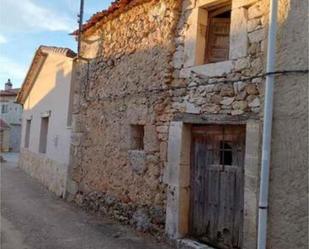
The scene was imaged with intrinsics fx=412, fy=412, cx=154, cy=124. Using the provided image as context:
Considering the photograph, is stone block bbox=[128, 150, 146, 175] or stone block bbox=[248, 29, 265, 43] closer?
stone block bbox=[248, 29, 265, 43]

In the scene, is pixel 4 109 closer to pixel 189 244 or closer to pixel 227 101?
pixel 189 244

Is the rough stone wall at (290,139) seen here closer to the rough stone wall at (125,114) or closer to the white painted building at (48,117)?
the rough stone wall at (125,114)

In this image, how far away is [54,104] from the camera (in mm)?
12500

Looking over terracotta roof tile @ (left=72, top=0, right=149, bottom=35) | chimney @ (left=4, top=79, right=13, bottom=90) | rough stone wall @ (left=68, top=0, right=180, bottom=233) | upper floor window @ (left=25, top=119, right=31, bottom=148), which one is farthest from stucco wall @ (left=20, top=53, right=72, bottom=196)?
chimney @ (left=4, top=79, right=13, bottom=90)

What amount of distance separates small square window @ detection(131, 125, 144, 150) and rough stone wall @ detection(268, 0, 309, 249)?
10.8 ft

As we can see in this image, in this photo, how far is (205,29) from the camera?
20.2 feet

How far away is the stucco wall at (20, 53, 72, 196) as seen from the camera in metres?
11.2

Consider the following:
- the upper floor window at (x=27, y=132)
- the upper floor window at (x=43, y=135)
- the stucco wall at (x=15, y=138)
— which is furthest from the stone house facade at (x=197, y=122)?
the stucco wall at (x=15, y=138)

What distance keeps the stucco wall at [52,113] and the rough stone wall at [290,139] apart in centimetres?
687

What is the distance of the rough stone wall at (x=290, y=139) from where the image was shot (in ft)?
14.4

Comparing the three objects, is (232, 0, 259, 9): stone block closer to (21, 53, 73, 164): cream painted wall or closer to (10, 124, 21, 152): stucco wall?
(21, 53, 73, 164): cream painted wall

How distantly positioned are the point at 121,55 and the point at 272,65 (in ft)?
13.3

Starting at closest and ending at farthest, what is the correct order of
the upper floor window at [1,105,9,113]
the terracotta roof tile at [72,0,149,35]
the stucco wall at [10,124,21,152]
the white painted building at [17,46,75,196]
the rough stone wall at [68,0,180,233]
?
the rough stone wall at [68,0,180,233]
the terracotta roof tile at [72,0,149,35]
the white painted building at [17,46,75,196]
the stucco wall at [10,124,21,152]
the upper floor window at [1,105,9,113]

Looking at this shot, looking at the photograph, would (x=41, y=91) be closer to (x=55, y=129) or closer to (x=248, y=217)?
(x=55, y=129)
